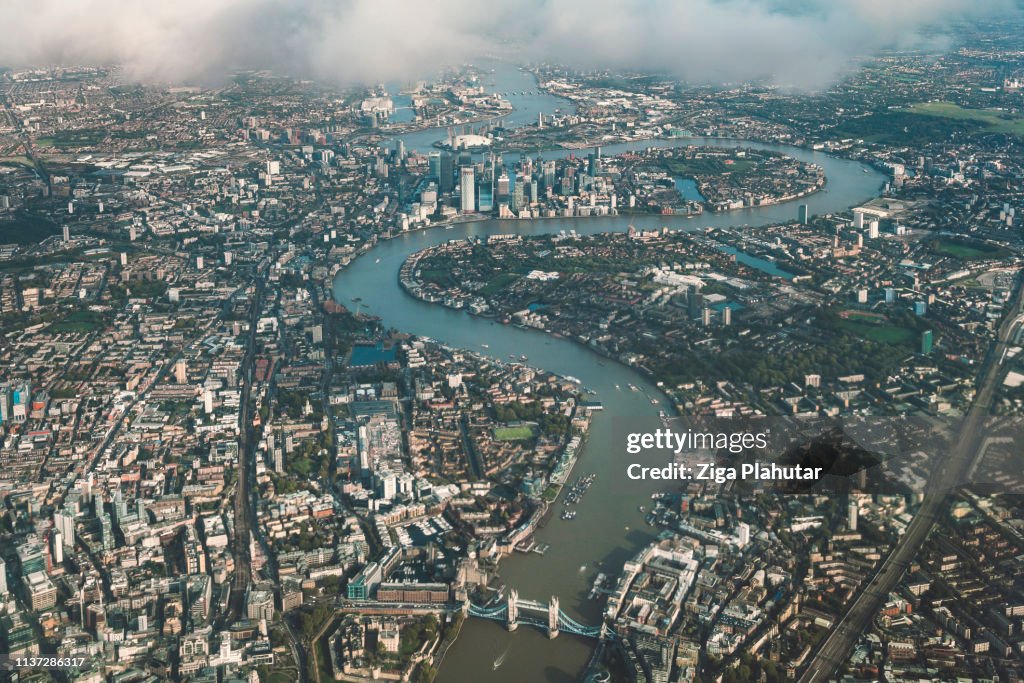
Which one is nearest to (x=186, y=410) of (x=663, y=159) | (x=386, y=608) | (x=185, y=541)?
(x=185, y=541)

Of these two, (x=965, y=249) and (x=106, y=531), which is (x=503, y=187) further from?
(x=106, y=531)

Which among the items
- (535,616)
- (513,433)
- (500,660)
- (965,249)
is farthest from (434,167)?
(500,660)

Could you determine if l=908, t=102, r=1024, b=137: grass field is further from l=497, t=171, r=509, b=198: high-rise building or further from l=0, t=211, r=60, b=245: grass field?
l=0, t=211, r=60, b=245: grass field

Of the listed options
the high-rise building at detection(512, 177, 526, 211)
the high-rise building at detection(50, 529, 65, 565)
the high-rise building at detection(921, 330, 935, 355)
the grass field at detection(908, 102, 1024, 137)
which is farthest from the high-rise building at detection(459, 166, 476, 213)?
the high-rise building at detection(50, 529, 65, 565)

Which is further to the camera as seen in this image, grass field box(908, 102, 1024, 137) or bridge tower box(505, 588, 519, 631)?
grass field box(908, 102, 1024, 137)

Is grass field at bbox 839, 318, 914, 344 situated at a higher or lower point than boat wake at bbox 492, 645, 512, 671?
higher

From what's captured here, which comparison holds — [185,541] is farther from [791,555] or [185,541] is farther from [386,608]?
[791,555]
